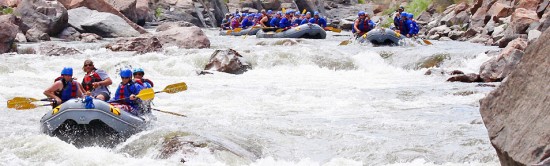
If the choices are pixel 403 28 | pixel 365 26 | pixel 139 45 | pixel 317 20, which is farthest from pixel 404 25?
pixel 139 45

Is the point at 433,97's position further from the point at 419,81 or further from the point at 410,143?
the point at 410,143

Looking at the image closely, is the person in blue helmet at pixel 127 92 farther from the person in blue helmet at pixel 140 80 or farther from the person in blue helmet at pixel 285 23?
the person in blue helmet at pixel 285 23

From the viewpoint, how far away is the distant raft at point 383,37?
18875 millimetres

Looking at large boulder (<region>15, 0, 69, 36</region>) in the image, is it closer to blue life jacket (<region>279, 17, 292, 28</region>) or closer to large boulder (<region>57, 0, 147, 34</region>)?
large boulder (<region>57, 0, 147, 34</region>)

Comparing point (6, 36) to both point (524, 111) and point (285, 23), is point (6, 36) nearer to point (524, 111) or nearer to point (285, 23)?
point (285, 23)

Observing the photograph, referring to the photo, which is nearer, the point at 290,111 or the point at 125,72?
the point at 125,72

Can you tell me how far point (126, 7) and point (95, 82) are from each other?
2167 centimetres

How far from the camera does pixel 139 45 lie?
18.6 metres

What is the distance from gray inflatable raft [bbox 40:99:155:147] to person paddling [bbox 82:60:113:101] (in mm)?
770

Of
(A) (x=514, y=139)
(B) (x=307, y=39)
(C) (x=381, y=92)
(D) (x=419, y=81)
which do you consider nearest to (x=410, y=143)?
(A) (x=514, y=139)

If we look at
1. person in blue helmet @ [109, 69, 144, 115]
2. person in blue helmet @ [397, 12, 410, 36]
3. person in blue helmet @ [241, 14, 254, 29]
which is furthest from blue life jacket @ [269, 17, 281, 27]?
person in blue helmet @ [109, 69, 144, 115]

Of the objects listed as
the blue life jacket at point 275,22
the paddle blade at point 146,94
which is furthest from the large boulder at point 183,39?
the paddle blade at point 146,94

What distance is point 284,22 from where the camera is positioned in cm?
2352

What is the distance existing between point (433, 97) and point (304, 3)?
117 feet
